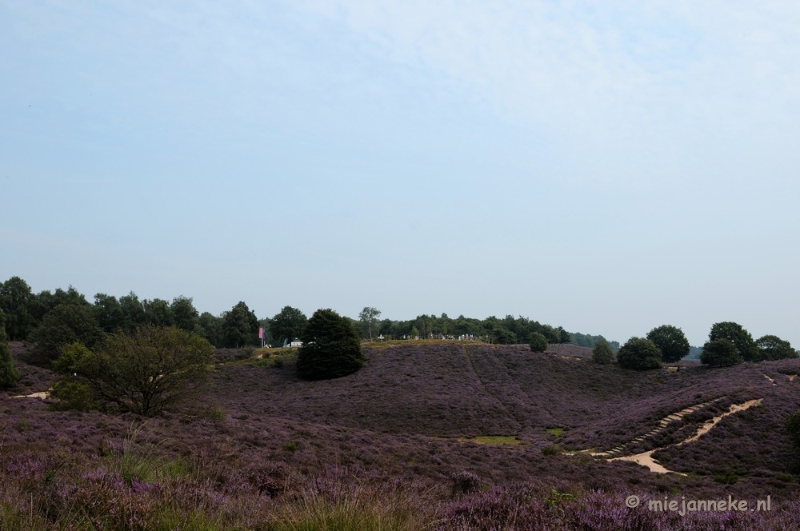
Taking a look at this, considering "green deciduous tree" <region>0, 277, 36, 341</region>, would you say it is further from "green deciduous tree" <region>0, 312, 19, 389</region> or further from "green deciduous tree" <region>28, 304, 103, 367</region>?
"green deciduous tree" <region>0, 312, 19, 389</region>

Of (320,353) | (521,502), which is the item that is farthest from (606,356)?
(521,502)

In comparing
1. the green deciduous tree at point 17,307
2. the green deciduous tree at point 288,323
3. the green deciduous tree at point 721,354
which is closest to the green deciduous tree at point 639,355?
the green deciduous tree at point 721,354

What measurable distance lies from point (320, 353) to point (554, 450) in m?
33.3

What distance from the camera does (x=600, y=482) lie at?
60.2 feet

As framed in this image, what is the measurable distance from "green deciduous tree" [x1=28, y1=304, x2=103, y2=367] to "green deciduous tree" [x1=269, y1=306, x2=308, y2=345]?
27.8m

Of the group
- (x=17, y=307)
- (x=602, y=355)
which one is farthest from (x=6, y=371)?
(x=602, y=355)

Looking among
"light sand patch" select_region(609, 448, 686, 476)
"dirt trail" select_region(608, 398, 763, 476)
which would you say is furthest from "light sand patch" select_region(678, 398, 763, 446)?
"light sand patch" select_region(609, 448, 686, 476)

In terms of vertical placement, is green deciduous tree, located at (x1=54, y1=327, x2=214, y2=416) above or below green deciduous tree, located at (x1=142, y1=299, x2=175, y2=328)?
below

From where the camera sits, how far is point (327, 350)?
56000mm

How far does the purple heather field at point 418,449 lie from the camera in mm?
4523

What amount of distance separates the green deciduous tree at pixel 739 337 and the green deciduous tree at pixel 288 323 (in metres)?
56.4

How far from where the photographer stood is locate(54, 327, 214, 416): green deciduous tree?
2772 centimetres

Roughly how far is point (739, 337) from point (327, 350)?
45.6 metres

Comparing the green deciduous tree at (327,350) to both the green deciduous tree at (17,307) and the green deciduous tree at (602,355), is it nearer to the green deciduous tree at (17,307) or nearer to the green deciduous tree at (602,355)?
the green deciduous tree at (602,355)
